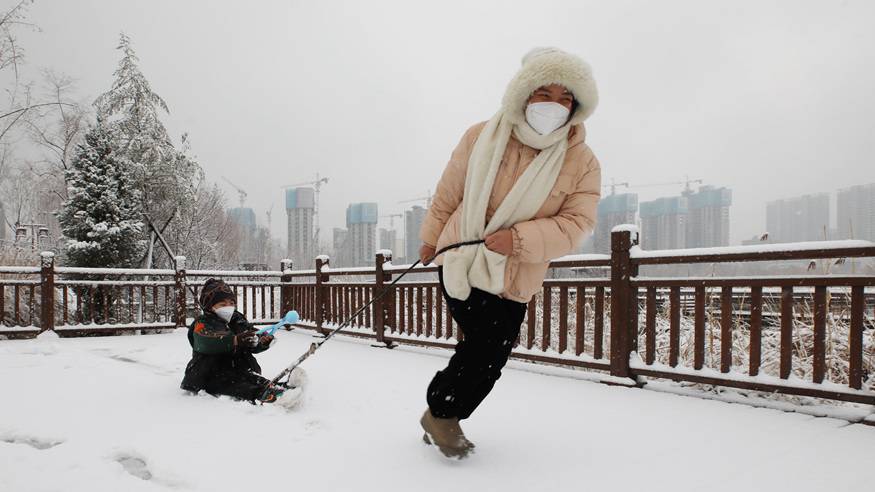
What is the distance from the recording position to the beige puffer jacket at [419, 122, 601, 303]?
1.64 metres

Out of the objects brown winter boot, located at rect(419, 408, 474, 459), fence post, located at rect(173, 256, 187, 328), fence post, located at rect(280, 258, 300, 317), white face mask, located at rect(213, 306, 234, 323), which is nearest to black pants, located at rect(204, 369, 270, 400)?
white face mask, located at rect(213, 306, 234, 323)

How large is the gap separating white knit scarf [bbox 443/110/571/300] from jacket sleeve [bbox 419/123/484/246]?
0.24 feet

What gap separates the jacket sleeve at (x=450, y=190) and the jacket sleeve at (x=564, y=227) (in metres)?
0.40

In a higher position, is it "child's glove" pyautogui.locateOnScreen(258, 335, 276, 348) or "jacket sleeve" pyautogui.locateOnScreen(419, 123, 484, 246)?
"jacket sleeve" pyautogui.locateOnScreen(419, 123, 484, 246)

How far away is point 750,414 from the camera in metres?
2.59

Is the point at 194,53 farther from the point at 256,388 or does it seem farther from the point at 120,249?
the point at 256,388

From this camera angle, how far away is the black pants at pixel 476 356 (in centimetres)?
180

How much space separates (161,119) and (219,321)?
472 inches

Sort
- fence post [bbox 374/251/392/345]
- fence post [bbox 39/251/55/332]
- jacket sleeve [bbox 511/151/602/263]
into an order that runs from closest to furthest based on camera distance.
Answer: jacket sleeve [bbox 511/151/602/263], fence post [bbox 374/251/392/345], fence post [bbox 39/251/55/332]

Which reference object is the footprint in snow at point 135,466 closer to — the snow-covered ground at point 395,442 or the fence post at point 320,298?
the snow-covered ground at point 395,442

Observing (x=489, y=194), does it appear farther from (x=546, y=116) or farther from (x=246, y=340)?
(x=246, y=340)

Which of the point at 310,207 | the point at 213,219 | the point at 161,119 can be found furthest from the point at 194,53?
the point at 161,119

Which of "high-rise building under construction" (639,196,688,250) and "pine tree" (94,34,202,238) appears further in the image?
"high-rise building under construction" (639,196,688,250)

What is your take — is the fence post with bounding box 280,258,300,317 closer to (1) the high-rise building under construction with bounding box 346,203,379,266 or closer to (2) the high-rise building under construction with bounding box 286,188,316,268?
(1) the high-rise building under construction with bounding box 346,203,379,266
